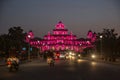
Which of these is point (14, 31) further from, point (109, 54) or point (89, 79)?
point (89, 79)

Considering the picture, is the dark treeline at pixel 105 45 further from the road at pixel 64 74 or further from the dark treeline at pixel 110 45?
the road at pixel 64 74

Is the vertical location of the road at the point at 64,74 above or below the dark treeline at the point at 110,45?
below

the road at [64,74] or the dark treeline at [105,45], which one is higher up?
the dark treeline at [105,45]

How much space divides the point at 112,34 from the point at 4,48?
24243 mm

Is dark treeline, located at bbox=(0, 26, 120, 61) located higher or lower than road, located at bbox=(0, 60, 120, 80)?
higher

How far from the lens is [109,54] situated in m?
65.7

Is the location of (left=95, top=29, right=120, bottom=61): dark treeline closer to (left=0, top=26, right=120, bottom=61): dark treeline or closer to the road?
(left=0, top=26, right=120, bottom=61): dark treeline

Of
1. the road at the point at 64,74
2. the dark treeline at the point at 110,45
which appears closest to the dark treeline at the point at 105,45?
the dark treeline at the point at 110,45

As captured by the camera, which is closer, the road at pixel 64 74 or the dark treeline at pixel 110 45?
the road at pixel 64 74

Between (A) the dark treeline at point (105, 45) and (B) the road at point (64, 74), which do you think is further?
(A) the dark treeline at point (105, 45)

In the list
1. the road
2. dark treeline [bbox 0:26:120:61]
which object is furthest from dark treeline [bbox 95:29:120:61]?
the road

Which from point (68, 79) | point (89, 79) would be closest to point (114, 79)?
point (89, 79)

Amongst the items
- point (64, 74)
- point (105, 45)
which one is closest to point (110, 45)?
point (105, 45)

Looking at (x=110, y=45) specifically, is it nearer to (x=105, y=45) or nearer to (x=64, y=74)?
(x=105, y=45)
